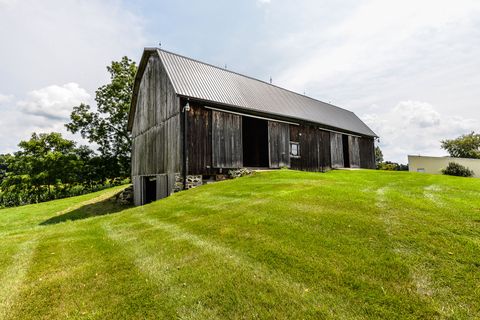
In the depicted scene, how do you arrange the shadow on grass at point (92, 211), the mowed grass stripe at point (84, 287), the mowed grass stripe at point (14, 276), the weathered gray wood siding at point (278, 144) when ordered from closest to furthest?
the mowed grass stripe at point (84, 287) → the mowed grass stripe at point (14, 276) → the shadow on grass at point (92, 211) → the weathered gray wood siding at point (278, 144)

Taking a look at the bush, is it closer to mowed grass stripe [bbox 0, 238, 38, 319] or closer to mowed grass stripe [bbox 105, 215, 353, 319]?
mowed grass stripe [bbox 105, 215, 353, 319]

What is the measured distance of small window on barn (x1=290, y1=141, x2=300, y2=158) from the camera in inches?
794

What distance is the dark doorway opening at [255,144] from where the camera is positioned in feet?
68.2

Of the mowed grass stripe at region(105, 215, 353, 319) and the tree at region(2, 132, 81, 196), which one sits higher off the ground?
the tree at region(2, 132, 81, 196)

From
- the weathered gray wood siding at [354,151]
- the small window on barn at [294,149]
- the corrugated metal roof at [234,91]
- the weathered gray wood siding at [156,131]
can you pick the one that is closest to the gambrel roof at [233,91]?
the corrugated metal roof at [234,91]

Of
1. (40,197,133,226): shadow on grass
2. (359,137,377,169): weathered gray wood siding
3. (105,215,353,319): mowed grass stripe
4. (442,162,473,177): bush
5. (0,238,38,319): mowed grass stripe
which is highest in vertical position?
(359,137,377,169): weathered gray wood siding

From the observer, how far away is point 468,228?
5469mm

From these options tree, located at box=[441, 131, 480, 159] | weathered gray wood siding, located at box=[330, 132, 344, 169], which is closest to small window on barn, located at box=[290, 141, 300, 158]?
weathered gray wood siding, located at box=[330, 132, 344, 169]

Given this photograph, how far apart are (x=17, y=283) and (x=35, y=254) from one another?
168cm

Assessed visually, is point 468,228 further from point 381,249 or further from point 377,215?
point 381,249

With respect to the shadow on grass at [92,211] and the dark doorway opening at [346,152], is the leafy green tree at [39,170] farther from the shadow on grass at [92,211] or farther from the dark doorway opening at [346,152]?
the dark doorway opening at [346,152]

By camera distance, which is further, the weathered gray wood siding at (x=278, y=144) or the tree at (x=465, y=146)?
the tree at (x=465, y=146)

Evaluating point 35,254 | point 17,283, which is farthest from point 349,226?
point 35,254

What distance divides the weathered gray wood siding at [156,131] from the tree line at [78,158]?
41.1 ft
